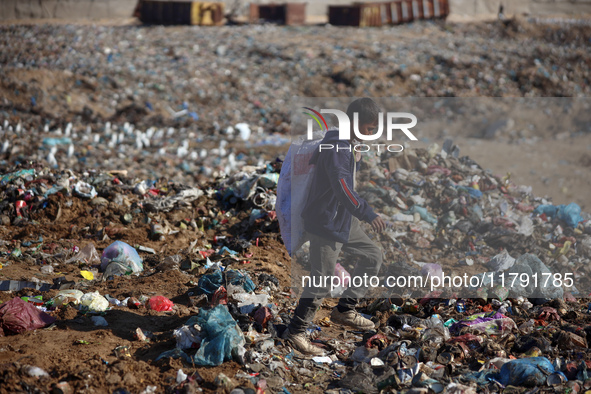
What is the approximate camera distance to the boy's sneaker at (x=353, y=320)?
373 centimetres

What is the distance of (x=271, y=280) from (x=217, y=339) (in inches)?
53.6

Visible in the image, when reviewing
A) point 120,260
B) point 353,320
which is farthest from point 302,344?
point 120,260

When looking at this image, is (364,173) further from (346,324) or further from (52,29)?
(52,29)

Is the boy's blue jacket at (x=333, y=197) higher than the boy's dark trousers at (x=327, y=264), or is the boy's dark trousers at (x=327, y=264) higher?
the boy's blue jacket at (x=333, y=197)

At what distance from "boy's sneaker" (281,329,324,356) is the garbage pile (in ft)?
0.16

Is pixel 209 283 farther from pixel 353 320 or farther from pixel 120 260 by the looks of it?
pixel 353 320

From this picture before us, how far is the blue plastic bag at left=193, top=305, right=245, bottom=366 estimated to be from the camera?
2.99 meters

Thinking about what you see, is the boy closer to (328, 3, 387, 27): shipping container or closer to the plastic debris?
the plastic debris

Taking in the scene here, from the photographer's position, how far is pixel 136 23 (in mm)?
17406

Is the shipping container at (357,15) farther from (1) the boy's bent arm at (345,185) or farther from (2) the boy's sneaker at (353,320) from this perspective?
(1) the boy's bent arm at (345,185)

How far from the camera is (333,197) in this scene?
308 centimetres

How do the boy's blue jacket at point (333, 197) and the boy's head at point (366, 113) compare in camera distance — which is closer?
the boy's blue jacket at point (333, 197)

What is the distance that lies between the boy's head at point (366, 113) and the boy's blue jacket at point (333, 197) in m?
A: 0.14

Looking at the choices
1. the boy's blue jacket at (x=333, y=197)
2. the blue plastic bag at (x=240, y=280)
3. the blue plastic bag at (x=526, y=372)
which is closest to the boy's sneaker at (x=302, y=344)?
the boy's blue jacket at (x=333, y=197)
